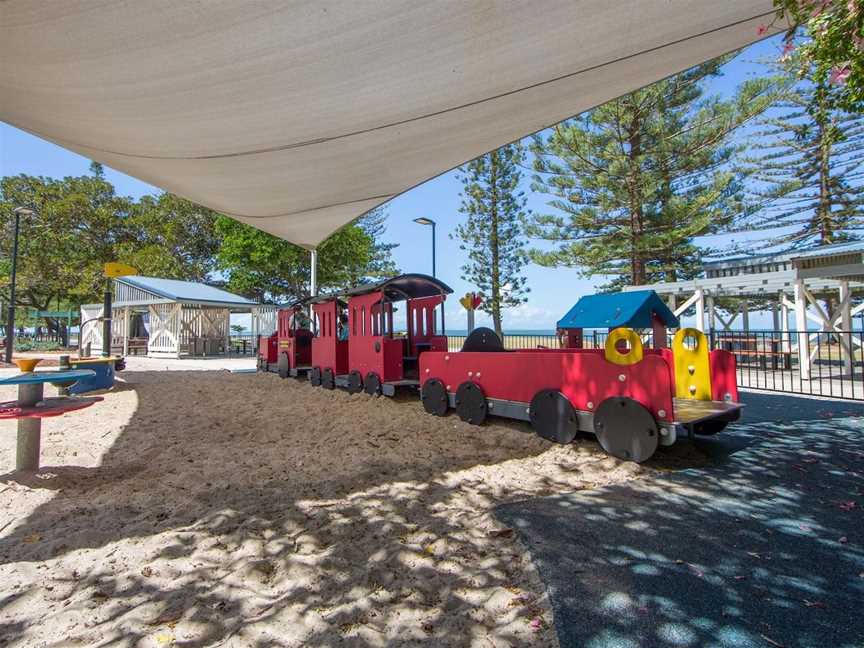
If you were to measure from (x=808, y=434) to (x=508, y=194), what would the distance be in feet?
76.4

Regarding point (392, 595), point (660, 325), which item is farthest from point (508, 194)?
point (392, 595)

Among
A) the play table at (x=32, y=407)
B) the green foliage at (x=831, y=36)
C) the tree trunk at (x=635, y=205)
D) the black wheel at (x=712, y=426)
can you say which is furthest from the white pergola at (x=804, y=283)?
the play table at (x=32, y=407)

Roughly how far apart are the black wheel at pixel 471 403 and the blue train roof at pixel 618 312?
2775 mm

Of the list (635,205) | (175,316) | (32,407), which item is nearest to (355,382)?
(32,407)

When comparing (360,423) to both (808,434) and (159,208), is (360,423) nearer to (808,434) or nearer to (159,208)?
(808,434)

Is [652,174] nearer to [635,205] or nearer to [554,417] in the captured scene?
[635,205]

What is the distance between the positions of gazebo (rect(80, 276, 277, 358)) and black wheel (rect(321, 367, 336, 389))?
12.4m

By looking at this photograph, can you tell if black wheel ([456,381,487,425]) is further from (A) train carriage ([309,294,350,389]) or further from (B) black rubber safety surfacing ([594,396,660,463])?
(A) train carriage ([309,294,350,389])

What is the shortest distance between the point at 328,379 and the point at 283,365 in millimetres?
2794

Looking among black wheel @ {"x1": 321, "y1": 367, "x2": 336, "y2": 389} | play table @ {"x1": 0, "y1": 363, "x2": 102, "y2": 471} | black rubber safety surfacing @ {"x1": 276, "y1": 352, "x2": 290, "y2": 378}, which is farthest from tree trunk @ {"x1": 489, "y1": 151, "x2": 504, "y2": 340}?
play table @ {"x1": 0, "y1": 363, "x2": 102, "y2": 471}

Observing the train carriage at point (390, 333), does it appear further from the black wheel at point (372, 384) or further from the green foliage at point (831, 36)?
the green foliage at point (831, 36)

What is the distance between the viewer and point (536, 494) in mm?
3621

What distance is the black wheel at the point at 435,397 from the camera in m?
6.43

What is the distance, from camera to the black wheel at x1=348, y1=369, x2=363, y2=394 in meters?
8.53
